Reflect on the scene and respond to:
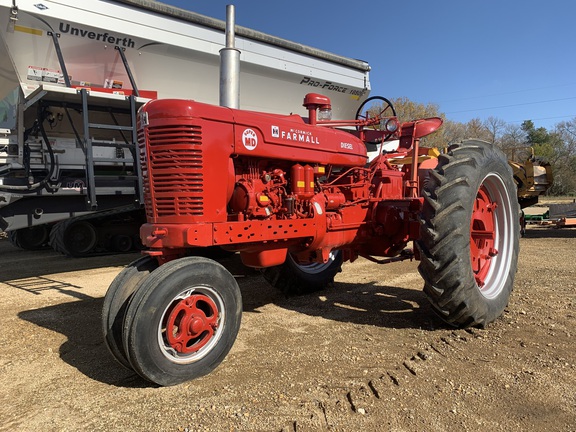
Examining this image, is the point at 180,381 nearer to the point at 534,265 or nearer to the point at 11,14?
the point at 11,14

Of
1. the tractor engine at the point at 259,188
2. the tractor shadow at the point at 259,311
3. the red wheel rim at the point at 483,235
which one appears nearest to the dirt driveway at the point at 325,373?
the tractor shadow at the point at 259,311

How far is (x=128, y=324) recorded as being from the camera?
98.0 inches

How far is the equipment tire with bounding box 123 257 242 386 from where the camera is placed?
250 cm

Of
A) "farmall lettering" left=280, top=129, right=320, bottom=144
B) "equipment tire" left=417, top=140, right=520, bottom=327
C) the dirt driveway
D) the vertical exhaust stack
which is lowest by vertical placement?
the dirt driveway

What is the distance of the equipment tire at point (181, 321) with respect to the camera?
8.20 feet

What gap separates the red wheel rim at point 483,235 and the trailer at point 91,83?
4.48 meters

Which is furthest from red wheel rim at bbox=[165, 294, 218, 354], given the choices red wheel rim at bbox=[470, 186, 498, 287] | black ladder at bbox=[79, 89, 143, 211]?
black ladder at bbox=[79, 89, 143, 211]

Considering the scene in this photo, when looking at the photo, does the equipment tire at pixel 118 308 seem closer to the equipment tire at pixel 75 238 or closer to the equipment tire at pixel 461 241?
the equipment tire at pixel 461 241

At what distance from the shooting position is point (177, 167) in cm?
295

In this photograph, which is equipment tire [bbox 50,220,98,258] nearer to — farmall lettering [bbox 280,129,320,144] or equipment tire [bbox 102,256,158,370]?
equipment tire [bbox 102,256,158,370]

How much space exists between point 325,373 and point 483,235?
2.29 metres

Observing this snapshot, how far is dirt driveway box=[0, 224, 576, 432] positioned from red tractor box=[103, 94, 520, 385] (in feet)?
0.84

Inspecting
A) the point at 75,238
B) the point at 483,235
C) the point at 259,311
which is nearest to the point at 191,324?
the point at 259,311

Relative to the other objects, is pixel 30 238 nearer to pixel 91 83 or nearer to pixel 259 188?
pixel 91 83
